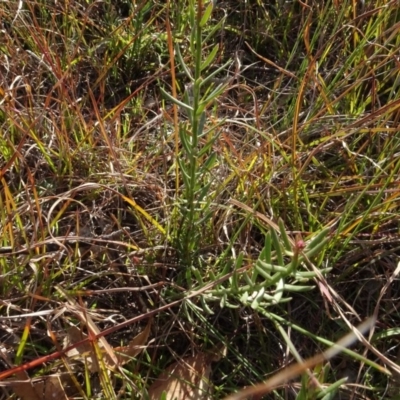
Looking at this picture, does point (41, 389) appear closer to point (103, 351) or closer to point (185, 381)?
point (103, 351)

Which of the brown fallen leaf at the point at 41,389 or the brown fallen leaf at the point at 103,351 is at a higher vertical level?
the brown fallen leaf at the point at 103,351

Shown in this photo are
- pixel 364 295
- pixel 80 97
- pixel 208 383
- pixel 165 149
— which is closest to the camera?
pixel 208 383

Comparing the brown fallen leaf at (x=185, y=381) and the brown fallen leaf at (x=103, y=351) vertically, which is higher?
the brown fallen leaf at (x=103, y=351)

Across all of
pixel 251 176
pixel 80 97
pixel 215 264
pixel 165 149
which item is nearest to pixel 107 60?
pixel 80 97

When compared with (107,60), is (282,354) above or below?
below

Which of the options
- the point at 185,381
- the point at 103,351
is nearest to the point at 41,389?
the point at 103,351

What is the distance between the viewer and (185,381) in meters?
0.94

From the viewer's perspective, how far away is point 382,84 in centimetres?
120

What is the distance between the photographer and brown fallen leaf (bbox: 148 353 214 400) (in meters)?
0.95

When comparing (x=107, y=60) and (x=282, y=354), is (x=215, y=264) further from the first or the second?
(x=107, y=60)

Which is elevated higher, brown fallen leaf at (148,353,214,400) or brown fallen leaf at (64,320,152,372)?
brown fallen leaf at (64,320,152,372)

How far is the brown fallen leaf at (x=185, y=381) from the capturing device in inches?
37.4

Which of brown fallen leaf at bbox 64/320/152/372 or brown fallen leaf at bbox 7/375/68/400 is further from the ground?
brown fallen leaf at bbox 64/320/152/372

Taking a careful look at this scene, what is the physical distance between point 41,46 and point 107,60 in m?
0.20
